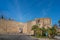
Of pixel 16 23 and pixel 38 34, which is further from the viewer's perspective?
pixel 16 23

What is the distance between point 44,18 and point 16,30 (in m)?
7.97

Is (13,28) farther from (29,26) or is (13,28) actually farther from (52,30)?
(52,30)

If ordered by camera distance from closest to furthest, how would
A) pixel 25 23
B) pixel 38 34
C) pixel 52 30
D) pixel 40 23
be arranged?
pixel 52 30 → pixel 38 34 → pixel 40 23 → pixel 25 23

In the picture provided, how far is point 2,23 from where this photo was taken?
3300 cm

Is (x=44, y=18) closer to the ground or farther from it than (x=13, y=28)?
farther from it

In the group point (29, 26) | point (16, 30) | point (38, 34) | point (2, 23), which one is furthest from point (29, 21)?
point (38, 34)

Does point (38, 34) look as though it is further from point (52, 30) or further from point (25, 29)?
point (25, 29)

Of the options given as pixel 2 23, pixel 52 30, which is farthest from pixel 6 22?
pixel 52 30

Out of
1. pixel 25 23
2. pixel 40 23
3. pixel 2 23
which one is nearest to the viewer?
pixel 40 23

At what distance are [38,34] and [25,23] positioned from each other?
11018mm

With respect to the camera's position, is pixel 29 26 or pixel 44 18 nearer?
pixel 44 18

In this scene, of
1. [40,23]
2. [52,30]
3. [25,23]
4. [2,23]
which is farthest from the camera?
[25,23]

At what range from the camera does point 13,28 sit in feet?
113

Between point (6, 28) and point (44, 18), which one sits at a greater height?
point (44, 18)
